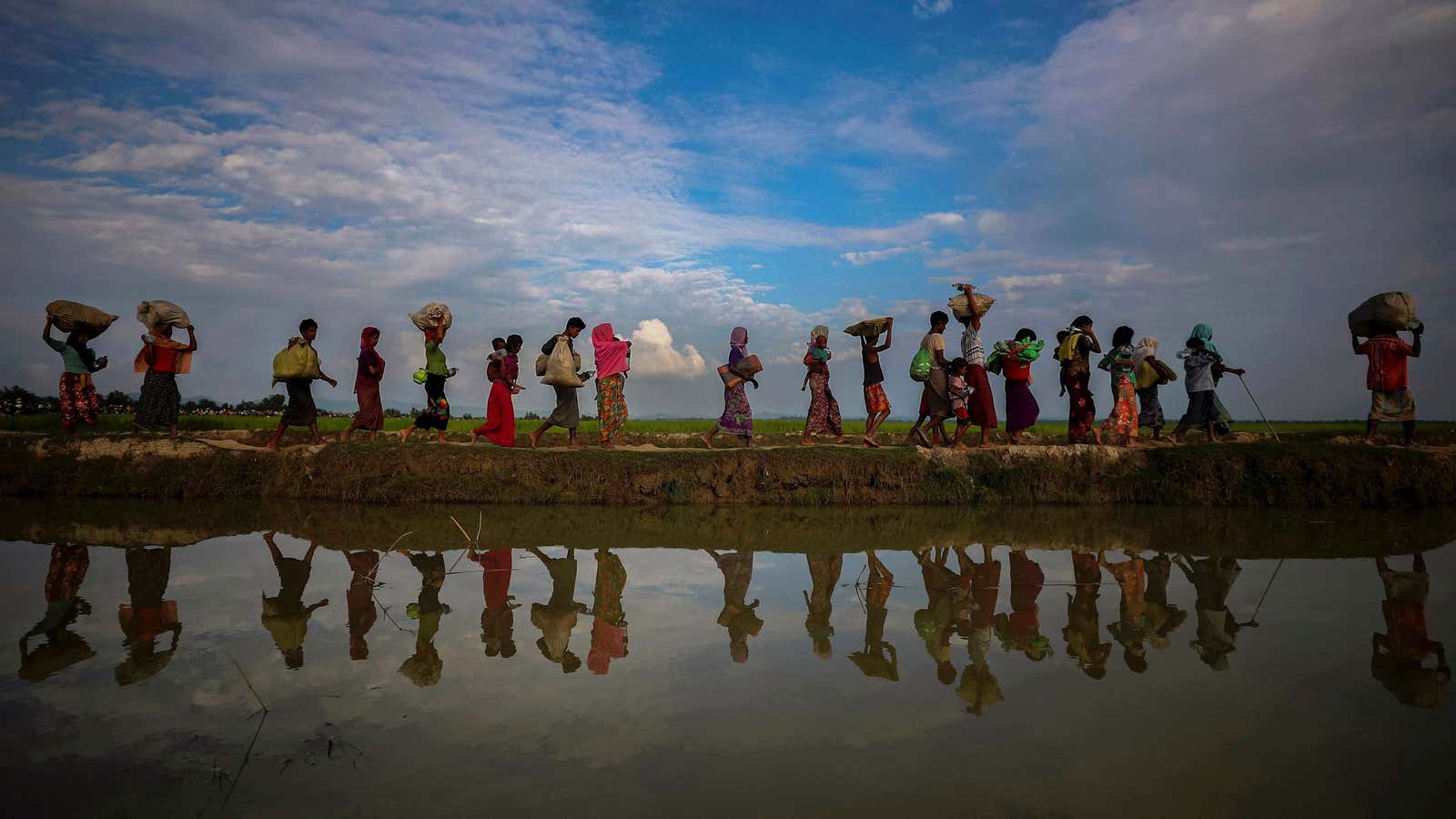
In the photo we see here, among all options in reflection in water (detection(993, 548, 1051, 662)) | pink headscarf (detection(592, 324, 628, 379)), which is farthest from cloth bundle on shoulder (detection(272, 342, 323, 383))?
reflection in water (detection(993, 548, 1051, 662))

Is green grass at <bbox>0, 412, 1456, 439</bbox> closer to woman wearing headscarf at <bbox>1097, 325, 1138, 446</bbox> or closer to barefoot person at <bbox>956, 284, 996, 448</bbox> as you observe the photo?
woman wearing headscarf at <bbox>1097, 325, 1138, 446</bbox>

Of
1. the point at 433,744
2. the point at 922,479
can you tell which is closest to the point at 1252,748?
the point at 433,744

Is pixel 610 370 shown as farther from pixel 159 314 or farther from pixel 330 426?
pixel 330 426

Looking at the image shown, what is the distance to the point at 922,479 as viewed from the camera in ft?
31.0

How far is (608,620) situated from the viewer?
156 inches

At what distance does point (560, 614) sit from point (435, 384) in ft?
26.1

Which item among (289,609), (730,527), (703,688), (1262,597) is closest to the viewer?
(703,688)

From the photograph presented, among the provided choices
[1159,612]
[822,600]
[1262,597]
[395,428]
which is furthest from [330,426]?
[1262,597]

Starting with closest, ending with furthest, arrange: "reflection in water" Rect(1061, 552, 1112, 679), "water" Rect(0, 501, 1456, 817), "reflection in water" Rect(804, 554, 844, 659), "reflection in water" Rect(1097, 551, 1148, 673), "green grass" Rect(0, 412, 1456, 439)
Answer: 1. "water" Rect(0, 501, 1456, 817)
2. "reflection in water" Rect(1061, 552, 1112, 679)
3. "reflection in water" Rect(1097, 551, 1148, 673)
4. "reflection in water" Rect(804, 554, 844, 659)
5. "green grass" Rect(0, 412, 1456, 439)

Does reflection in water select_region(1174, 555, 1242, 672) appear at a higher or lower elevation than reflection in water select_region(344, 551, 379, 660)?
lower

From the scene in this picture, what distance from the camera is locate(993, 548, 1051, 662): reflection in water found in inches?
137

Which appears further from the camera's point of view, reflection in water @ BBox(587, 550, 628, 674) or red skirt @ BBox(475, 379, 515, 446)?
red skirt @ BBox(475, 379, 515, 446)

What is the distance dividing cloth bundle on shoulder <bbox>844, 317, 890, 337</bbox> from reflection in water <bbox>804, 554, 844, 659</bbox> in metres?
5.80

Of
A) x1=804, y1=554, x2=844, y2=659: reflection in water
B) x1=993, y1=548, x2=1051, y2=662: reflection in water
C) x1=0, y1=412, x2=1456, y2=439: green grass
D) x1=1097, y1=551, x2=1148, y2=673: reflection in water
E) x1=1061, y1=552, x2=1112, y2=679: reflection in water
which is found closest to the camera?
x1=1061, y1=552, x2=1112, y2=679: reflection in water
